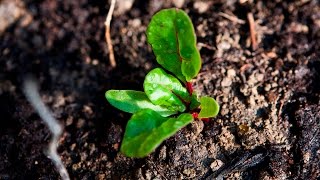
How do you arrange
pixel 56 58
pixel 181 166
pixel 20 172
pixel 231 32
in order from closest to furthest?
pixel 181 166 < pixel 20 172 < pixel 231 32 < pixel 56 58

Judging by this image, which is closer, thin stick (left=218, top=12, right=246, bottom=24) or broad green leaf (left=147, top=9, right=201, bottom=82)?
broad green leaf (left=147, top=9, right=201, bottom=82)

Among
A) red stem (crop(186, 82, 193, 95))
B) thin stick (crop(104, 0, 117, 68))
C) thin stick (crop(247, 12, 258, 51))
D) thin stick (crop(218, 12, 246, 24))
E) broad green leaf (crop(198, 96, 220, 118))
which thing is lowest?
broad green leaf (crop(198, 96, 220, 118))

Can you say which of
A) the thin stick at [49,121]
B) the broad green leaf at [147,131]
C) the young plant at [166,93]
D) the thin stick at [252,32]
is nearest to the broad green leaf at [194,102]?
the young plant at [166,93]

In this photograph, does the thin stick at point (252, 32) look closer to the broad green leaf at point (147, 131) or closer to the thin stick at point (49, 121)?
the broad green leaf at point (147, 131)

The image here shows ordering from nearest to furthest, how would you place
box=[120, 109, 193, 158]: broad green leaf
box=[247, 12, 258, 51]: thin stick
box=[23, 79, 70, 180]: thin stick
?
box=[120, 109, 193, 158]: broad green leaf, box=[23, 79, 70, 180]: thin stick, box=[247, 12, 258, 51]: thin stick

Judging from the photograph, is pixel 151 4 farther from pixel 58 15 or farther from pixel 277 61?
pixel 277 61

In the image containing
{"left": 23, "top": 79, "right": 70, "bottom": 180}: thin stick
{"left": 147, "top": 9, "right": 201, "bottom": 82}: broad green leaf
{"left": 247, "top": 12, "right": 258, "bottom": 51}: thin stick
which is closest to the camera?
{"left": 147, "top": 9, "right": 201, "bottom": 82}: broad green leaf

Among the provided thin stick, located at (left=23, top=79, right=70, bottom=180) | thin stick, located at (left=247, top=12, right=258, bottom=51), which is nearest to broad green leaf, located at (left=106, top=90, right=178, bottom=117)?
thin stick, located at (left=23, top=79, right=70, bottom=180)

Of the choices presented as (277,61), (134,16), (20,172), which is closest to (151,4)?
(134,16)

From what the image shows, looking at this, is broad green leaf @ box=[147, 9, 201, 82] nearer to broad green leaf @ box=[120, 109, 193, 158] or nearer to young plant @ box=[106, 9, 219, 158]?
young plant @ box=[106, 9, 219, 158]
